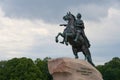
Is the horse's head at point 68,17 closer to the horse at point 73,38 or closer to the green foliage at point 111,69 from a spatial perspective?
the horse at point 73,38

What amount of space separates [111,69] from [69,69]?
5120 centimetres

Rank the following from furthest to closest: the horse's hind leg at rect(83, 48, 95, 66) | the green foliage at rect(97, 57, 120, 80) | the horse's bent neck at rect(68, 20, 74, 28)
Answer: the green foliage at rect(97, 57, 120, 80)
the horse's hind leg at rect(83, 48, 95, 66)
the horse's bent neck at rect(68, 20, 74, 28)

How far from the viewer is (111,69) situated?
7881cm

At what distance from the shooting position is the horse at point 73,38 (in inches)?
1197

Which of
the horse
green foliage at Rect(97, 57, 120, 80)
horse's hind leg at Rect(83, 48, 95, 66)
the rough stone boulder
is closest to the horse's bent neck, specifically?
the horse

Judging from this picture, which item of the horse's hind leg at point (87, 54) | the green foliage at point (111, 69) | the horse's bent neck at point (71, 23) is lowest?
the green foliage at point (111, 69)

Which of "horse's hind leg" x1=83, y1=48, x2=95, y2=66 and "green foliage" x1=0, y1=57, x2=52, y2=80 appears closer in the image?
"horse's hind leg" x1=83, y1=48, x2=95, y2=66

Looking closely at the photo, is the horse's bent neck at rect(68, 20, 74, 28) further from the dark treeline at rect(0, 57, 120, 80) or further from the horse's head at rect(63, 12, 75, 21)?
the dark treeline at rect(0, 57, 120, 80)

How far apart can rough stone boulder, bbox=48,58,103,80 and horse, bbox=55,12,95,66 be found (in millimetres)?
2005

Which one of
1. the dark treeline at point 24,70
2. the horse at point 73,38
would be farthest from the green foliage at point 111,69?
the horse at point 73,38

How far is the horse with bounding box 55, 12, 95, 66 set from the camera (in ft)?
99.8

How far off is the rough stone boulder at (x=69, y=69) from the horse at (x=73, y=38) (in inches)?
78.9

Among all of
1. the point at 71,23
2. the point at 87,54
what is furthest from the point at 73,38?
the point at 87,54

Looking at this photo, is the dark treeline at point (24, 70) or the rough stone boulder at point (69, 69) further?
the dark treeline at point (24, 70)
